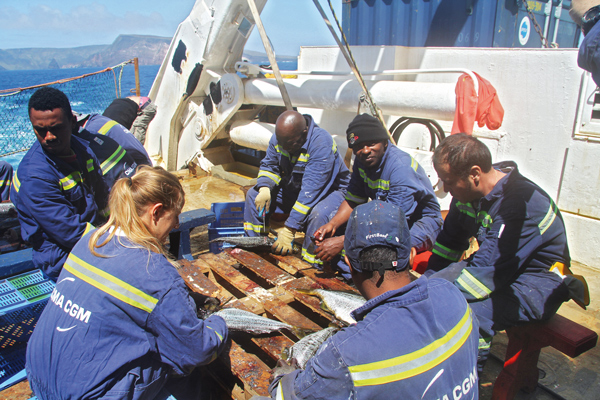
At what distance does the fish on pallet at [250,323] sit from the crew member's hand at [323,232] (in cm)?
95

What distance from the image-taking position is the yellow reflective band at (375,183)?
298 centimetres

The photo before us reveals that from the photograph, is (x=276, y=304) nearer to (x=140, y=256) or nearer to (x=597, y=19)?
(x=140, y=256)

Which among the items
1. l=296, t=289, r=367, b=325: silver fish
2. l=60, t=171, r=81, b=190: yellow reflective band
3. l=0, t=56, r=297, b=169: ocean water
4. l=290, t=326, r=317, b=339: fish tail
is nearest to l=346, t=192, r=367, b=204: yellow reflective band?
l=296, t=289, r=367, b=325: silver fish

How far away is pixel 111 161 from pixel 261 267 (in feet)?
4.64

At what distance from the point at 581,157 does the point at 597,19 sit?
2.50 m

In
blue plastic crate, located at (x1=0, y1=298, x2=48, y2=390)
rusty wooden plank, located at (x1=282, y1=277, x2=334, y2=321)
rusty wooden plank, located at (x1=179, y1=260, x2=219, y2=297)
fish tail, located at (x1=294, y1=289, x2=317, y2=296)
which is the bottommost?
blue plastic crate, located at (x1=0, y1=298, x2=48, y2=390)

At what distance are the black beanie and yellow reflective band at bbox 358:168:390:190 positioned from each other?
294 millimetres

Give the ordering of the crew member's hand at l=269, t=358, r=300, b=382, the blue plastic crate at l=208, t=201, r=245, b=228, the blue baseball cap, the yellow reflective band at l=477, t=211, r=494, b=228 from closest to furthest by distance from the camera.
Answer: the blue baseball cap
the crew member's hand at l=269, t=358, r=300, b=382
the yellow reflective band at l=477, t=211, r=494, b=228
the blue plastic crate at l=208, t=201, r=245, b=228

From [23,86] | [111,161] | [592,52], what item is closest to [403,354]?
[592,52]

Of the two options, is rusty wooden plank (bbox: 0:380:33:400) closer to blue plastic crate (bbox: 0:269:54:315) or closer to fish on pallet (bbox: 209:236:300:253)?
blue plastic crate (bbox: 0:269:54:315)

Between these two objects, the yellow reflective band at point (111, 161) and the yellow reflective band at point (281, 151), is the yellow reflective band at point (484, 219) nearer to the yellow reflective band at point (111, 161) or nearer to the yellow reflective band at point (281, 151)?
the yellow reflective band at point (281, 151)

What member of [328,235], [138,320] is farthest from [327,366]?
[328,235]

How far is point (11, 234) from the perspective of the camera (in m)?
3.54

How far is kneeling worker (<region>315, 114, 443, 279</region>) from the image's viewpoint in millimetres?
2869
